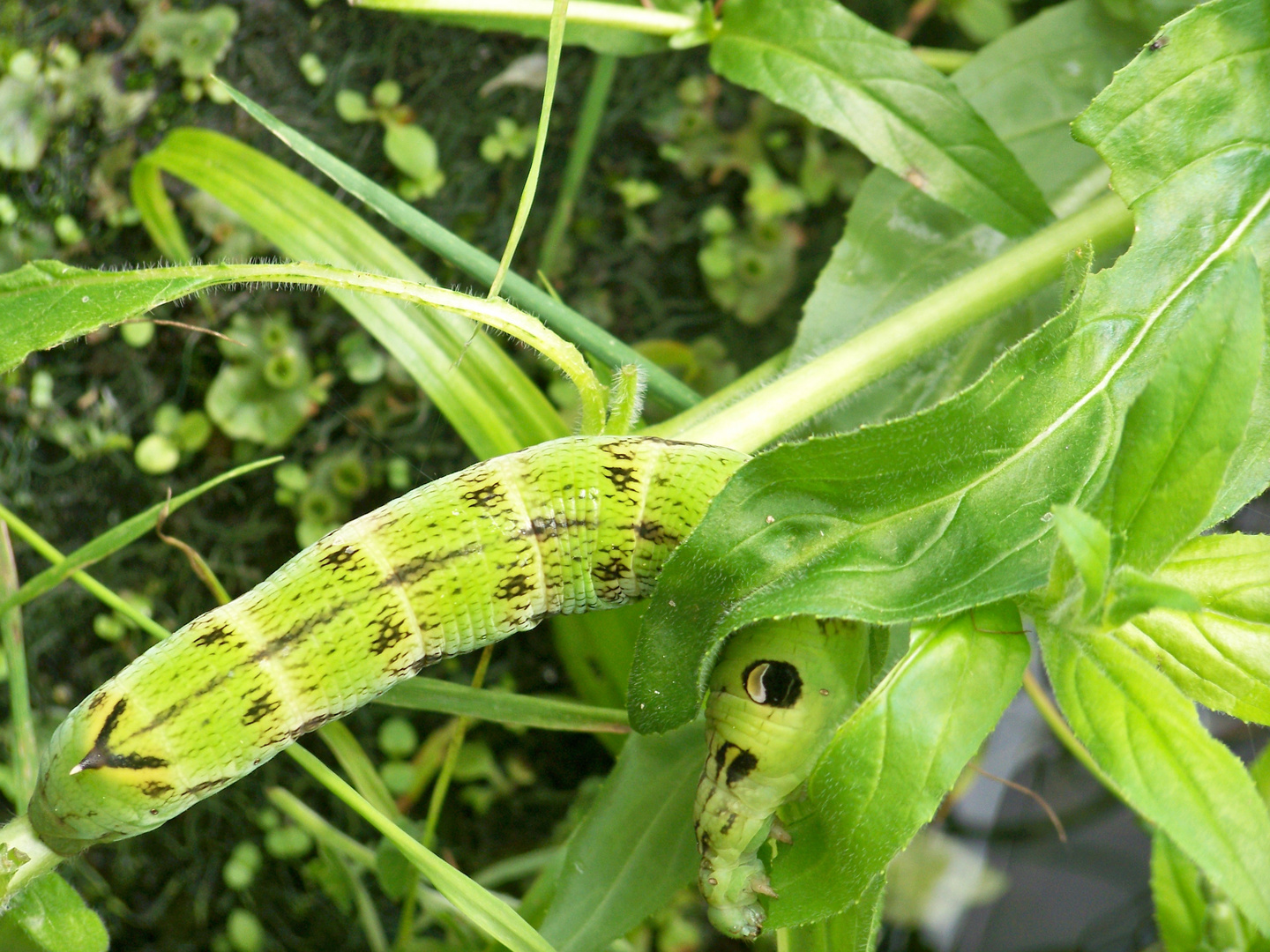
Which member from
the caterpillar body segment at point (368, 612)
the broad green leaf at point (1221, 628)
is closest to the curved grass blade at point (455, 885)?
the caterpillar body segment at point (368, 612)

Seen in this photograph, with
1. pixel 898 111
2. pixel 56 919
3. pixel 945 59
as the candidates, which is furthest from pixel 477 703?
pixel 945 59

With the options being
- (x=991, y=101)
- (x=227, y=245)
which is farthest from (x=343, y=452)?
(x=991, y=101)

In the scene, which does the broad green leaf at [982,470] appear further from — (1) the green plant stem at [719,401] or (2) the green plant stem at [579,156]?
(2) the green plant stem at [579,156]

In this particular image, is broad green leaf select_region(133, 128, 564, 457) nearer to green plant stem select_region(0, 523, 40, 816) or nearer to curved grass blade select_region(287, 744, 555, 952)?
curved grass blade select_region(287, 744, 555, 952)

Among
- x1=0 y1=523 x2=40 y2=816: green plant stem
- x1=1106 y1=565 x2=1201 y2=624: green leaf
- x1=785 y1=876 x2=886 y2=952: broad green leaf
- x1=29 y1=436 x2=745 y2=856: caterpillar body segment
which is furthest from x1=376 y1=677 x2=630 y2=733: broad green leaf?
x1=1106 y1=565 x2=1201 y2=624: green leaf

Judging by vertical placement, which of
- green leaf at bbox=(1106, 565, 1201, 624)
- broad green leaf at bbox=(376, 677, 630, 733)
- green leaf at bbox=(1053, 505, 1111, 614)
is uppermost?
green leaf at bbox=(1053, 505, 1111, 614)

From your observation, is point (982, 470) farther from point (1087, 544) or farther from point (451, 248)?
point (451, 248)

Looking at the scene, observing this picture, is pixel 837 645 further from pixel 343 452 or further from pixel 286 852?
pixel 286 852
